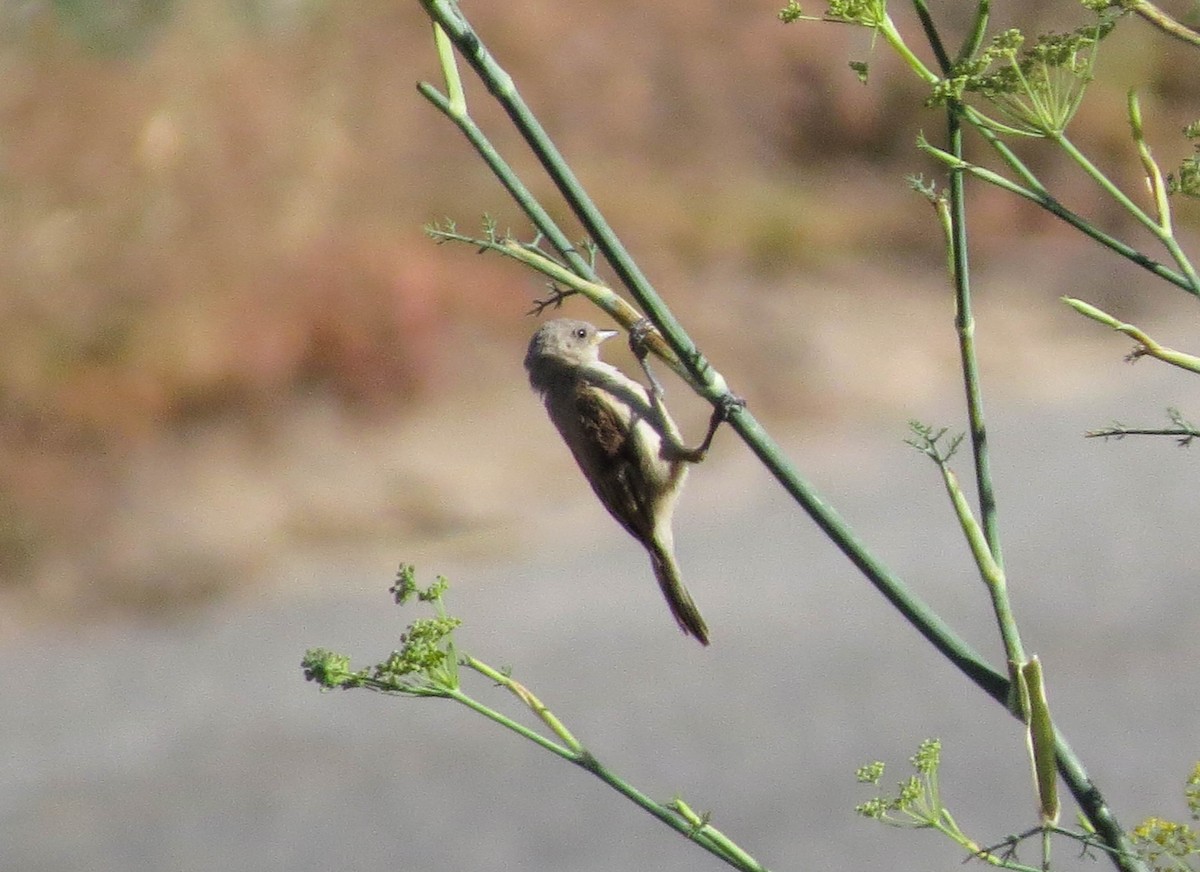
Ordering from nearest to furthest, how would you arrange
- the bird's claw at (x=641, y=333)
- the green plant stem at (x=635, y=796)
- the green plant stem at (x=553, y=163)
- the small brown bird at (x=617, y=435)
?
the green plant stem at (x=553, y=163) → the green plant stem at (x=635, y=796) → the bird's claw at (x=641, y=333) → the small brown bird at (x=617, y=435)

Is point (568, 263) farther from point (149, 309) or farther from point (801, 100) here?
point (801, 100)

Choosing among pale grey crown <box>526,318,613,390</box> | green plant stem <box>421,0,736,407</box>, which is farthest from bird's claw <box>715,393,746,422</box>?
pale grey crown <box>526,318,613,390</box>

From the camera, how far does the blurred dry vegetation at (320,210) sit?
11492 millimetres

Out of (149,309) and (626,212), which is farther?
(626,212)

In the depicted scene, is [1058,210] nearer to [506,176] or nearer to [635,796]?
[506,176]

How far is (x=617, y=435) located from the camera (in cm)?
308

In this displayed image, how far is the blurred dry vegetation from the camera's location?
37.7 feet

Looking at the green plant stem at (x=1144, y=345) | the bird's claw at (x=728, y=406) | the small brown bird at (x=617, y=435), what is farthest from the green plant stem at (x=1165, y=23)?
the small brown bird at (x=617, y=435)

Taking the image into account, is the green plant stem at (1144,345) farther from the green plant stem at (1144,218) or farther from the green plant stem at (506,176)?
the green plant stem at (506,176)

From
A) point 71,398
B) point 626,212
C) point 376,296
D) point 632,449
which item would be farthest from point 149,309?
point 632,449

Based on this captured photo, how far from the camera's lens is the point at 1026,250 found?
43.2 ft

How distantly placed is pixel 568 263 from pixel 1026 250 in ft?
39.6

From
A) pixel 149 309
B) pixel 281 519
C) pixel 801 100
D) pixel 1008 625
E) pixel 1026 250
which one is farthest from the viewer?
pixel 801 100

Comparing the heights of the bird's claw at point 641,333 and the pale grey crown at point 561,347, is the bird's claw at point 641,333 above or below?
below
